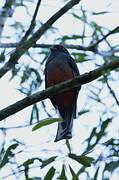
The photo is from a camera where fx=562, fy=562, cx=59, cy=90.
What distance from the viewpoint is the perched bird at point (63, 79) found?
12.2 ft

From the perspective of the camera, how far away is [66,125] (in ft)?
12.3

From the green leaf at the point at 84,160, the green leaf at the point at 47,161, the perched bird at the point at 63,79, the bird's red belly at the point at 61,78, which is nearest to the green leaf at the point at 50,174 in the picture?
the green leaf at the point at 47,161

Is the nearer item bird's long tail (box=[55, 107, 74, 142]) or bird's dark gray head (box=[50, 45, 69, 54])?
bird's long tail (box=[55, 107, 74, 142])

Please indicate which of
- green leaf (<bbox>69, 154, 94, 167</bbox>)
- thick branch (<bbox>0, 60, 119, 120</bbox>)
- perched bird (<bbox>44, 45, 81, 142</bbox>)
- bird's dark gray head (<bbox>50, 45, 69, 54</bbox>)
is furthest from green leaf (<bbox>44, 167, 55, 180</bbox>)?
bird's dark gray head (<bbox>50, 45, 69, 54</bbox>)

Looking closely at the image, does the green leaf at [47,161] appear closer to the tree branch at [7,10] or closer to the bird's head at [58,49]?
the tree branch at [7,10]

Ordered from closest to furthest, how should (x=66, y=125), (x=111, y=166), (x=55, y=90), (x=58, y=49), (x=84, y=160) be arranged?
(x=55, y=90) < (x=84, y=160) < (x=111, y=166) < (x=66, y=125) < (x=58, y=49)

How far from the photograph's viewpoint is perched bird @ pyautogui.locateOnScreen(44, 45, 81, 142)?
12.2 feet

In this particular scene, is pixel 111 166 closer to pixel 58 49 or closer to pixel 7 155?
pixel 7 155

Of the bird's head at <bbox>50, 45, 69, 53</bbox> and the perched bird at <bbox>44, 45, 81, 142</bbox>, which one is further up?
the bird's head at <bbox>50, 45, 69, 53</bbox>

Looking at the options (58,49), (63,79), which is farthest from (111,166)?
(58,49)

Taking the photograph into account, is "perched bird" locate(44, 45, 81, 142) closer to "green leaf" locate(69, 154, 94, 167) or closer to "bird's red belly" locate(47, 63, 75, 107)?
"bird's red belly" locate(47, 63, 75, 107)

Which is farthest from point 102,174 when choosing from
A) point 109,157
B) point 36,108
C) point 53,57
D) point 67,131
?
point 53,57

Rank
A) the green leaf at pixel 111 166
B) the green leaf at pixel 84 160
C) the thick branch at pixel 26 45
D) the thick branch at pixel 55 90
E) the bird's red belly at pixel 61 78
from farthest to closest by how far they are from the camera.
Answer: the bird's red belly at pixel 61 78 → the green leaf at pixel 111 166 → the thick branch at pixel 26 45 → the green leaf at pixel 84 160 → the thick branch at pixel 55 90

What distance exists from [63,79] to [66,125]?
622mm
